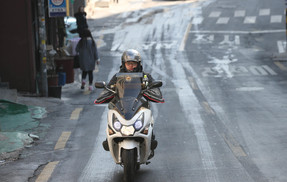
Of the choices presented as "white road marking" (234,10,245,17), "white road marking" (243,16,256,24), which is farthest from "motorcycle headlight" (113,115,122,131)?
"white road marking" (234,10,245,17)

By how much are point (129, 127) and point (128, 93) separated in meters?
0.74

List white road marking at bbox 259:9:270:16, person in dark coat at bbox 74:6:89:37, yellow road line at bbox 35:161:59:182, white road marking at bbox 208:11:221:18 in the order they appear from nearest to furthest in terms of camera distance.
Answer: yellow road line at bbox 35:161:59:182 < person in dark coat at bbox 74:6:89:37 < white road marking at bbox 208:11:221:18 < white road marking at bbox 259:9:270:16

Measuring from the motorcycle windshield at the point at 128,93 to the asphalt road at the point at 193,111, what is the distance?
1305 millimetres

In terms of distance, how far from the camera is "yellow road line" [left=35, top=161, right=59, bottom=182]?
10.0 m

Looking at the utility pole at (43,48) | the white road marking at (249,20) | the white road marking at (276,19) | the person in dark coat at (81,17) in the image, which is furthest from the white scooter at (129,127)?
the white road marking at (276,19)

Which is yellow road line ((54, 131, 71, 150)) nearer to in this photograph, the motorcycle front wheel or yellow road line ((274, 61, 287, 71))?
the motorcycle front wheel

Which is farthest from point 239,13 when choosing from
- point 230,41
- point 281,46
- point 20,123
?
point 20,123

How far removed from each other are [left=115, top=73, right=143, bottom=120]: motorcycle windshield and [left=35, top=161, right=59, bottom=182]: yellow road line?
1.82 meters

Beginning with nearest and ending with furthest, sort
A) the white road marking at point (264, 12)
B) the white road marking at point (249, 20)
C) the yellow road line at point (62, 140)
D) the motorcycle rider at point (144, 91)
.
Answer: the motorcycle rider at point (144, 91) → the yellow road line at point (62, 140) → the white road marking at point (249, 20) → the white road marking at point (264, 12)

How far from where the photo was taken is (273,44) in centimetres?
2933

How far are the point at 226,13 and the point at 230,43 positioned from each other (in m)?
9.02

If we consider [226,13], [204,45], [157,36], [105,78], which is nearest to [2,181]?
[105,78]

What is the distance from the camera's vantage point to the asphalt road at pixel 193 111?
10.5m

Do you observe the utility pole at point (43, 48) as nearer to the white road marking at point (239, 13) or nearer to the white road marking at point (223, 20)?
the white road marking at point (223, 20)
